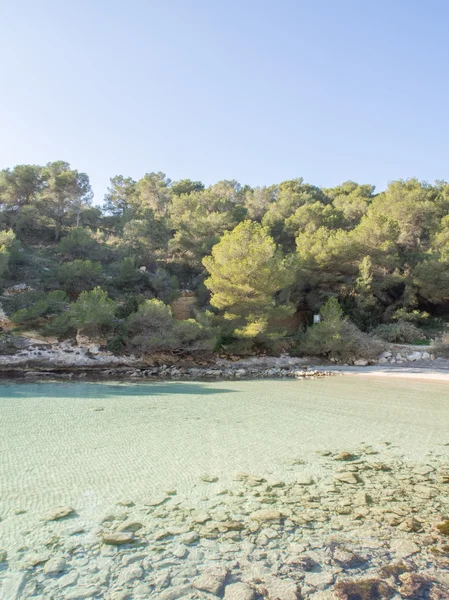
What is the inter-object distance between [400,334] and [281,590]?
17.5 metres

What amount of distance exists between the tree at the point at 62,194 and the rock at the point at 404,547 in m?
28.3

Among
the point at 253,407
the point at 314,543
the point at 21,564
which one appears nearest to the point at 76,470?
the point at 21,564

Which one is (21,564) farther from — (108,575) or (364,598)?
(364,598)

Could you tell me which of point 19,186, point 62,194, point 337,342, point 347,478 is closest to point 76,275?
point 62,194

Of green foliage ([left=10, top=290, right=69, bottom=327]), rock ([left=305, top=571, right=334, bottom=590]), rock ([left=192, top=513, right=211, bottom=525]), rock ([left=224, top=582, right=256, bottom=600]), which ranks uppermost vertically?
green foliage ([left=10, top=290, right=69, bottom=327])

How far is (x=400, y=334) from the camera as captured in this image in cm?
1747

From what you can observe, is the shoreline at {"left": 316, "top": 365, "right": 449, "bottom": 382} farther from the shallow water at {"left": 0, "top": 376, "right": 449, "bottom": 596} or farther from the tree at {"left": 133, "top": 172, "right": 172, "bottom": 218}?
the tree at {"left": 133, "top": 172, "right": 172, "bottom": 218}

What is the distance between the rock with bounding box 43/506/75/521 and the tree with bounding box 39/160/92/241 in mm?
27049

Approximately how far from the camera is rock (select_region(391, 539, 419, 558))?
2140 mm

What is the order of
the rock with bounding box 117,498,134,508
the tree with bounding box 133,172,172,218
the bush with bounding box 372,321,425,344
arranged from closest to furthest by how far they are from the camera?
the rock with bounding box 117,498,134,508
the bush with bounding box 372,321,425,344
the tree with bounding box 133,172,172,218

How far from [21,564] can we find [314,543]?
5.37 feet

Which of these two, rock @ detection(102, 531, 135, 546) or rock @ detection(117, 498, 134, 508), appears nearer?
rock @ detection(102, 531, 135, 546)

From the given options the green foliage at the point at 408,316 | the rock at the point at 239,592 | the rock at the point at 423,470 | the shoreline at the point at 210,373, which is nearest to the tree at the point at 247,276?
the shoreline at the point at 210,373

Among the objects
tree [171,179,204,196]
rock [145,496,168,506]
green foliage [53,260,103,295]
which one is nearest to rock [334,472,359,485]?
rock [145,496,168,506]
